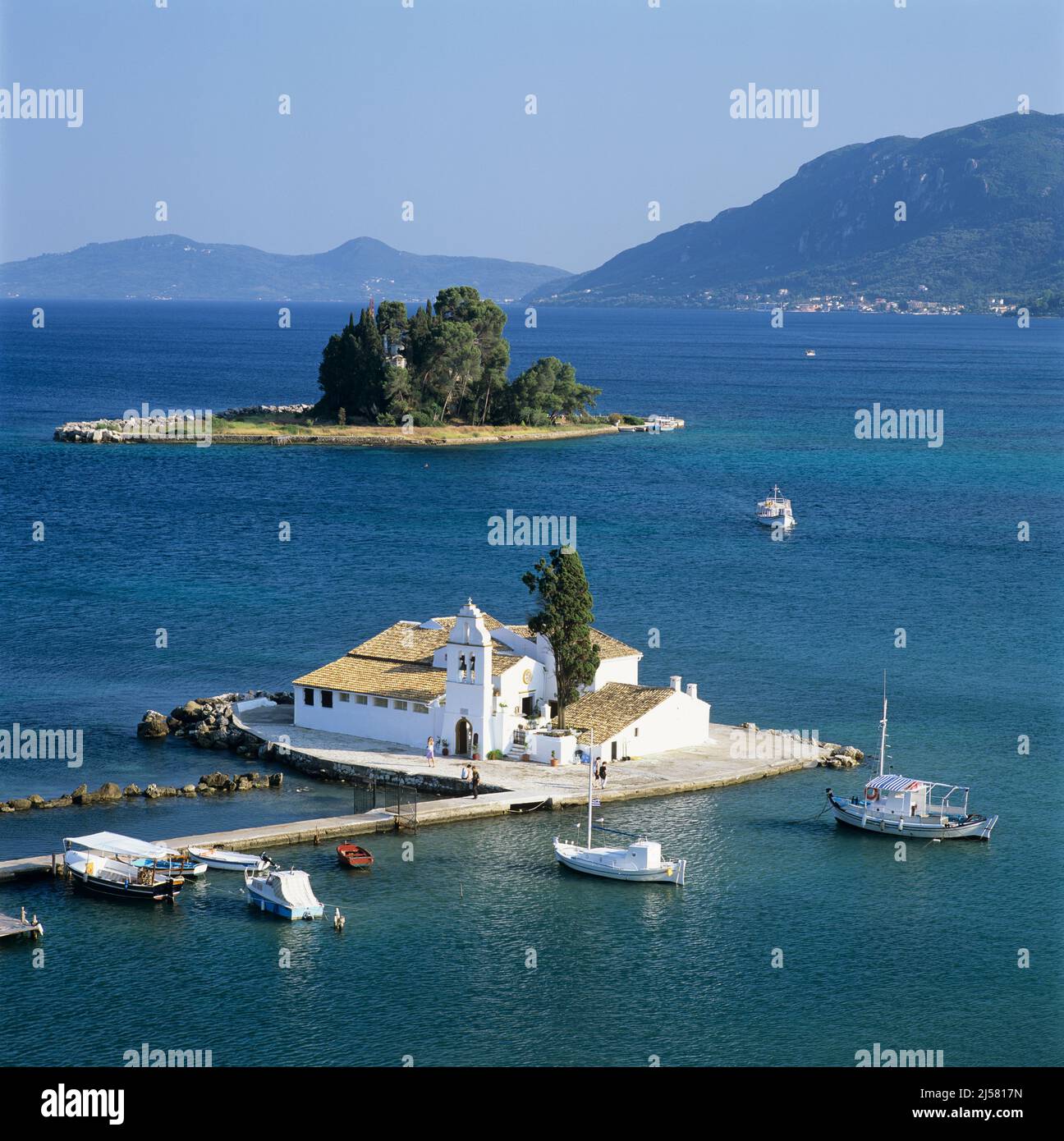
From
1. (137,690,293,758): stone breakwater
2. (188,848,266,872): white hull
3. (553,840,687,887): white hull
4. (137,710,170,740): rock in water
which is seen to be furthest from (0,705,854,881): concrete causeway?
(553,840,687,887): white hull

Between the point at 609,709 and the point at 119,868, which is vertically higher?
the point at 609,709

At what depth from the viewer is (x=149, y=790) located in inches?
A: 2201

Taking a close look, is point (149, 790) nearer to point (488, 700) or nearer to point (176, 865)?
point (176, 865)

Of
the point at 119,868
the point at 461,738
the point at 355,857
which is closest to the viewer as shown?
the point at 119,868

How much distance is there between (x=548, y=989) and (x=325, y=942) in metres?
6.04

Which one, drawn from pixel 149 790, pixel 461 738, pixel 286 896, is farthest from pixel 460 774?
pixel 286 896

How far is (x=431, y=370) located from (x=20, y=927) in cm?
11499

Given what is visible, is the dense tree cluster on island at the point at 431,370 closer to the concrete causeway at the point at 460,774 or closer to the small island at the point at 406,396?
the small island at the point at 406,396

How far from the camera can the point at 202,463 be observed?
14425 centimetres

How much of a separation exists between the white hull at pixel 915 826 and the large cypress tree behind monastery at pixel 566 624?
9802mm

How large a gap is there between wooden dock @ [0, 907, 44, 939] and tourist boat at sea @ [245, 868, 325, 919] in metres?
5.52

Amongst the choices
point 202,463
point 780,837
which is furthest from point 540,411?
point 780,837

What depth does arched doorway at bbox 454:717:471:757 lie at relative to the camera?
58.5m

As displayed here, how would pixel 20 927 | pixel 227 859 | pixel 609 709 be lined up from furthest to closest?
pixel 609 709
pixel 227 859
pixel 20 927
